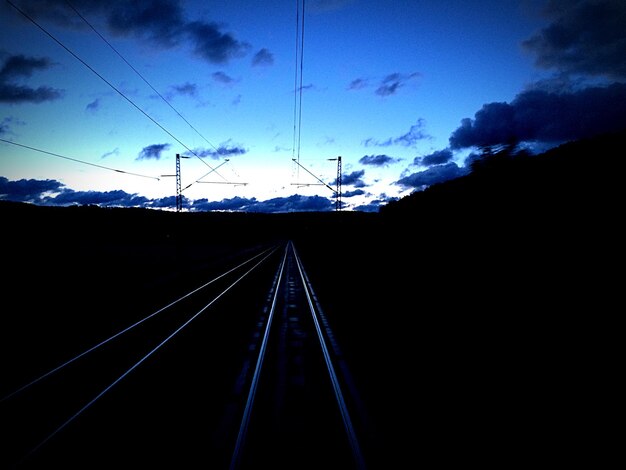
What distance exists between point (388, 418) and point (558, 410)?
2.69 m

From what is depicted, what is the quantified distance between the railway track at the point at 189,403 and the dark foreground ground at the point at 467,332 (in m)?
0.76

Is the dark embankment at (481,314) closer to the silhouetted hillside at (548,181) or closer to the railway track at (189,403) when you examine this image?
the silhouetted hillside at (548,181)

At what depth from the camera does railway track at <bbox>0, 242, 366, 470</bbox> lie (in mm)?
4105

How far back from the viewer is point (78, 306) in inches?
529

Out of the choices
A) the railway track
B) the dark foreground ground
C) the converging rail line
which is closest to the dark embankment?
the dark foreground ground

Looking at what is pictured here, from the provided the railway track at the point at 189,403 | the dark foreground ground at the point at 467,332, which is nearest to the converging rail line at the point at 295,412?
the railway track at the point at 189,403

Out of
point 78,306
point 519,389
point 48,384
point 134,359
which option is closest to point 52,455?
point 48,384

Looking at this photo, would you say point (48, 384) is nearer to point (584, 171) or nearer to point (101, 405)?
point (101, 405)

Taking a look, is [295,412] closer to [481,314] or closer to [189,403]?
[189,403]

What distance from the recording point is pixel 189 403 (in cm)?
534

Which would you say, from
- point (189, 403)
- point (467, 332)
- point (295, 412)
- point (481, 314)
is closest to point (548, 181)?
point (481, 314)

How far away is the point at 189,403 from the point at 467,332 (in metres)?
7.23

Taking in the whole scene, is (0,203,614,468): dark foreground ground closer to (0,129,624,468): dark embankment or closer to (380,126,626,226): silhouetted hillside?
(0,129,624,468): dark embankment

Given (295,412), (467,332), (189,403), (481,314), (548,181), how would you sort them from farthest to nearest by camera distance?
(548,181), (481,314), (467,332), (189,403), (295,412)
